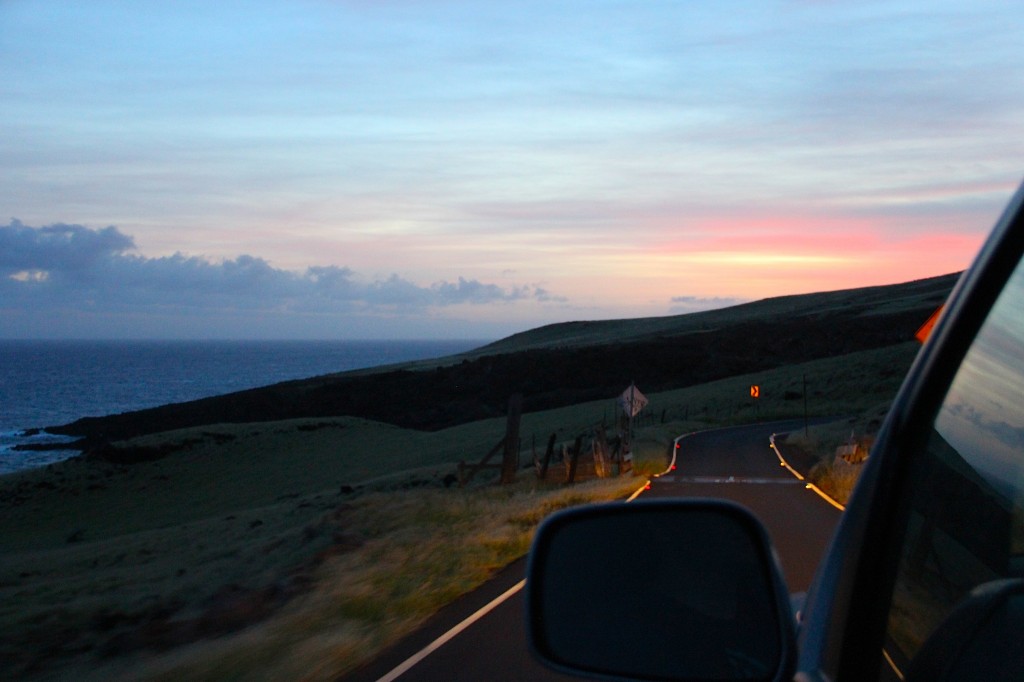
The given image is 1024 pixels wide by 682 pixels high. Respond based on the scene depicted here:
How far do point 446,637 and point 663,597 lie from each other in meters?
6.20

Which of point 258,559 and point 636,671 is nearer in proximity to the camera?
point 636,671

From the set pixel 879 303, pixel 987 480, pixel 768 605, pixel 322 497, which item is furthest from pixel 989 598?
pixel 879 303

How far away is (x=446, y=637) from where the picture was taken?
322 inches

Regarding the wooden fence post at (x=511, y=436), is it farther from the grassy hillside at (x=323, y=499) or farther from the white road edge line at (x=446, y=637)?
the white road edge line at (x=446, y=637)

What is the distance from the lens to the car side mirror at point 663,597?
2141mm

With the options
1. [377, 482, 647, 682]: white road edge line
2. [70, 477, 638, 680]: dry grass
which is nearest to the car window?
[377, 482, 647, 682]: white road edge line

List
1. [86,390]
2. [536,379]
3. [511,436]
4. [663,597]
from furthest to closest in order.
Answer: [86,390] < [536,379] < [511,436] < [663,597]

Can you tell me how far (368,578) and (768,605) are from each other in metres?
8.45

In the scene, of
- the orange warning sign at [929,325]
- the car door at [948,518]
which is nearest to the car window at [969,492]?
the car door at [948,518]

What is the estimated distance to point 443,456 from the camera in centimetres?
4650

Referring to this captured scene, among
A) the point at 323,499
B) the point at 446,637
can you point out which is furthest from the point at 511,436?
the point at 446,637

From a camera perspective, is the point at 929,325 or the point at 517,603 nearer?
the point at 929,325

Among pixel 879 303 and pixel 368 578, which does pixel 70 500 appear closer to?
pixel 368 578

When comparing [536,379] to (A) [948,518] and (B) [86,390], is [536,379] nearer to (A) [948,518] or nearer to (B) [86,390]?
(B) [86,390]
